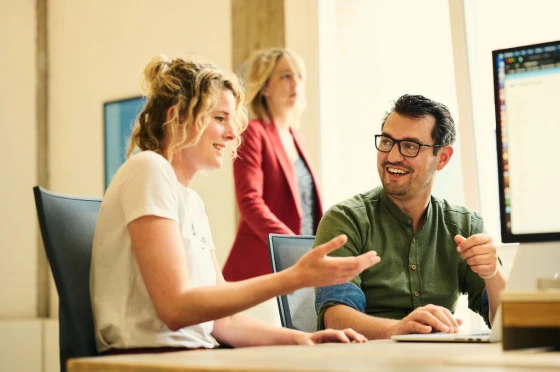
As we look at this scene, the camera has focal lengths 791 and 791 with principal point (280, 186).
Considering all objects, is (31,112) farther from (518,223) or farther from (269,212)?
(518,223)

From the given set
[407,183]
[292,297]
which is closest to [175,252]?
[292,297]

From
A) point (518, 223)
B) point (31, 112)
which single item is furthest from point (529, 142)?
point (31, 112)

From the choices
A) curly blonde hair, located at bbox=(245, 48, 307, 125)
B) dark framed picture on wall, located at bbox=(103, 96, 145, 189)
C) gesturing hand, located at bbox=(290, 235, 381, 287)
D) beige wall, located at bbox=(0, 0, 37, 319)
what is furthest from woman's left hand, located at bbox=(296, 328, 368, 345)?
beige wall, located at bbox=(0, 0, 37, 319)

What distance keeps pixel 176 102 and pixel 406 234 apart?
70 centimetres

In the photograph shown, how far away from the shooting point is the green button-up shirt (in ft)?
6.42

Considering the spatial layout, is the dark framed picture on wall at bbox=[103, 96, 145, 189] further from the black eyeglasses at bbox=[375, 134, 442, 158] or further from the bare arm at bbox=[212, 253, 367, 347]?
the bare arm at bbox=[212, 253, 367, 347]

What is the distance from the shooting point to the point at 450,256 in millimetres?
2033

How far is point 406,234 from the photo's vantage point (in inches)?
80.5

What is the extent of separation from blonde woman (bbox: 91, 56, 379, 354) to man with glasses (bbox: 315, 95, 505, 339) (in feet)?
1.14

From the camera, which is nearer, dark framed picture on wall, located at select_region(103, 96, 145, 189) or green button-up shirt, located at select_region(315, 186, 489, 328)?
green button-up shirt, located at select_region(315, 186, 489, 328)

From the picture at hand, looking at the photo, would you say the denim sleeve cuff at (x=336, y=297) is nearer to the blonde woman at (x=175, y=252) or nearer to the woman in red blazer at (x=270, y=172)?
the blonde woman at (x=175, y=252)

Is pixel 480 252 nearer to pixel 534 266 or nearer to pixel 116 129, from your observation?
pixel 534 266

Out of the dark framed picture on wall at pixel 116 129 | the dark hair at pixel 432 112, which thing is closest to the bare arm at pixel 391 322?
the dark hair at pixel 432 112

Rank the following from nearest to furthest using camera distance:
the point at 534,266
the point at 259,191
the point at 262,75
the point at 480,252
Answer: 1. the point at 534,266
2. the point at 480,252
3. the point at 259,191
4. the point at 262,75
